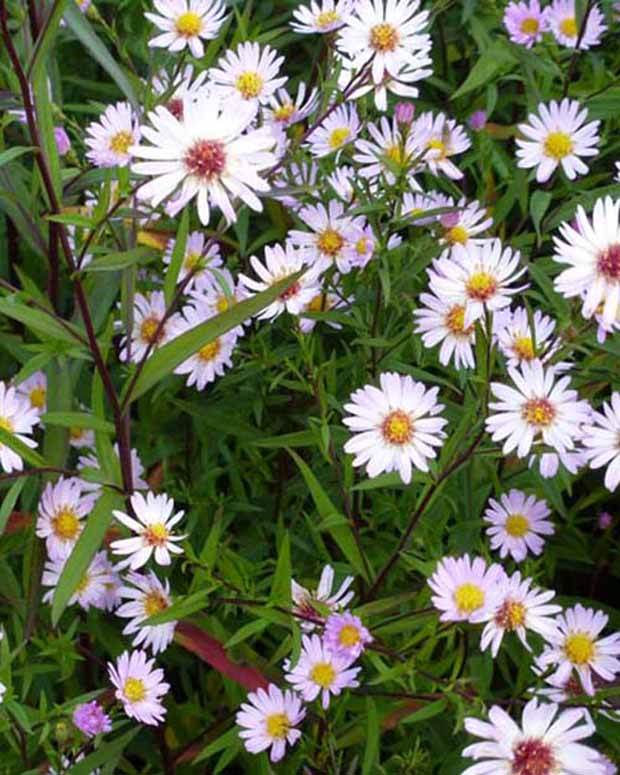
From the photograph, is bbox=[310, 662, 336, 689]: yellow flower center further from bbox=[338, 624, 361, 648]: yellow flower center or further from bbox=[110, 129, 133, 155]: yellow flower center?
bbox=[110, 129, 133, 155]: yellow flower center

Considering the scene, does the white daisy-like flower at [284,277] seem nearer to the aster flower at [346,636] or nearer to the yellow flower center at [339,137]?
the yellow flower center at [339,137]

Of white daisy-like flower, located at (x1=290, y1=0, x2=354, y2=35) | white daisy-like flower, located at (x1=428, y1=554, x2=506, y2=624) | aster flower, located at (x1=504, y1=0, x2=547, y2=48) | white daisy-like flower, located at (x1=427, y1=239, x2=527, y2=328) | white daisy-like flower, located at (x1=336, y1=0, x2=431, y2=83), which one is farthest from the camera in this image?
aster flower, located at (x1=504, y1=0, x2=547, y2=48)

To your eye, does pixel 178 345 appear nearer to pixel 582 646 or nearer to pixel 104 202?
pixel 104 202

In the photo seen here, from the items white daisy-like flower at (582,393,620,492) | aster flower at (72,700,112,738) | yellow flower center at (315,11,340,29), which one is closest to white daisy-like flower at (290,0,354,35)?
yellow flower center at (315,11,340,29)

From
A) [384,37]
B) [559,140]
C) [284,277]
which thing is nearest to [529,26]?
[559,140]

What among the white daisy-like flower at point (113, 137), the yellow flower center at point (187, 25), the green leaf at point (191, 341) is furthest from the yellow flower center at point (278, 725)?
the yellow flower center at point (187, 25)

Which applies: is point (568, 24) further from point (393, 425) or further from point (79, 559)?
point (79, 559)
